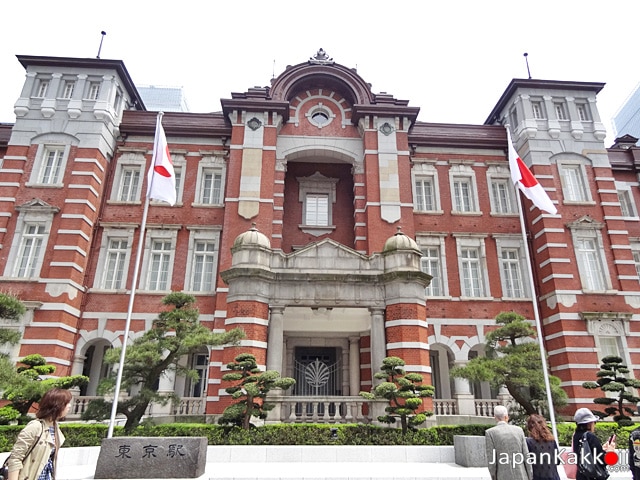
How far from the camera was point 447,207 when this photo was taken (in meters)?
19.8

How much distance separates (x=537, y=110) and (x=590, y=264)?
24.3 feet

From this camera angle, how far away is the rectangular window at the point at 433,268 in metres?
18.5

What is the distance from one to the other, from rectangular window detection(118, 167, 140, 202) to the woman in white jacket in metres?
16.4

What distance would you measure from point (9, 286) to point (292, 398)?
37.7ft

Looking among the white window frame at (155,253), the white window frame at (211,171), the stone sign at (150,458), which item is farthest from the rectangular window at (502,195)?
the stone sign at (150,458)

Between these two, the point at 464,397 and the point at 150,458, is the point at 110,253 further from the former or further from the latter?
the point at 464,397

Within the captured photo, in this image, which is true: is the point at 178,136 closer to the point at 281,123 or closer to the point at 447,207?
the point at 281,123

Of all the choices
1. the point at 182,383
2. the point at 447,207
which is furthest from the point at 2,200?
the point at 447,207

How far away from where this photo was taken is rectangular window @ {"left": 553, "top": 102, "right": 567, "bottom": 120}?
20156mm

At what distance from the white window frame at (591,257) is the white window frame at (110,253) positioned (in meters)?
18.3

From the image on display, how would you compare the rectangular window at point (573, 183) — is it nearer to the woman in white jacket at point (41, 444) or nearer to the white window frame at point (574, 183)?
the white window frame at point (574, 183)

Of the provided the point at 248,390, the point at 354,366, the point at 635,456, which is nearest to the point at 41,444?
the point at 635,456

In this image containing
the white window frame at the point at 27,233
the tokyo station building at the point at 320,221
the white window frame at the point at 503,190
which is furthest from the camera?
the white window frame at the point at 503,190

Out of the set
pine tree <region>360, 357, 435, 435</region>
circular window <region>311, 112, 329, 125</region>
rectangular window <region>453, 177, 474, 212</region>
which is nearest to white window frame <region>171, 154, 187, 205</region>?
circular window <region>311, 112, 329, 125</region>
